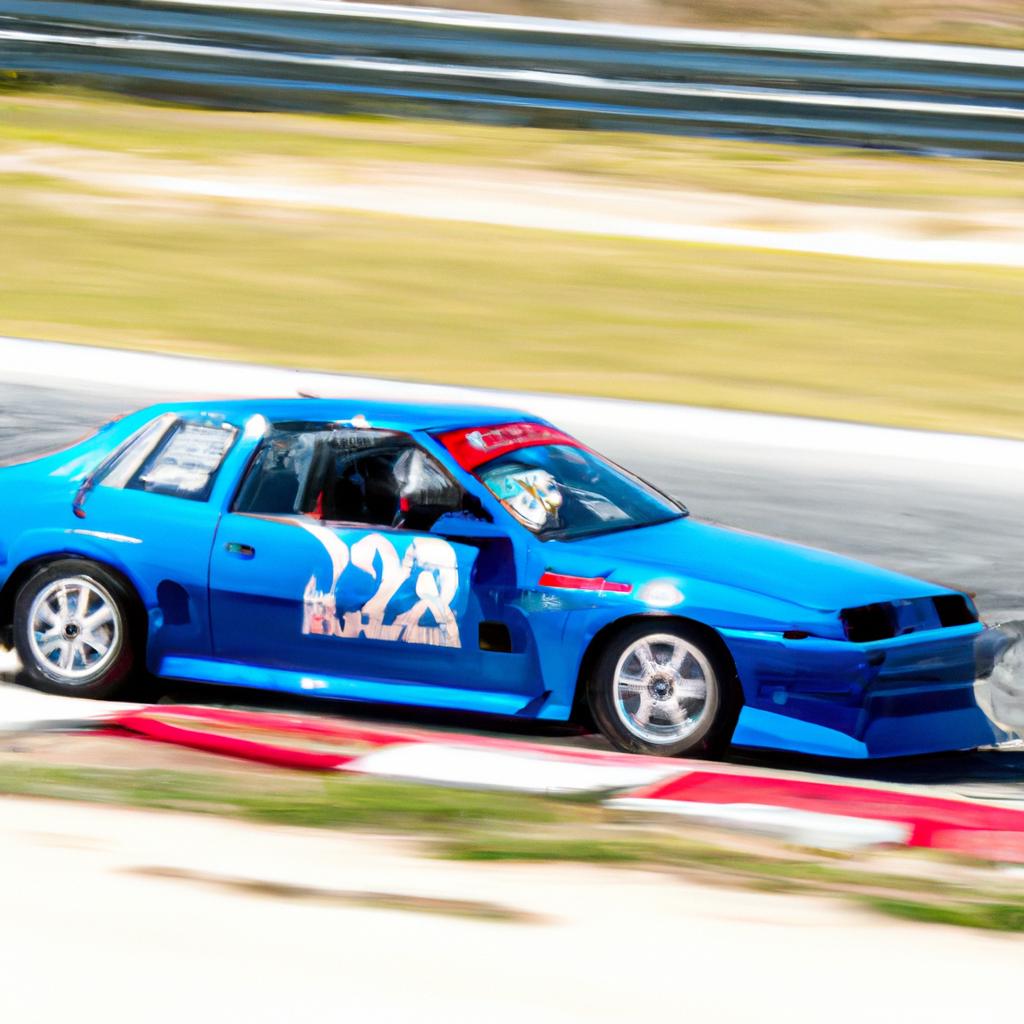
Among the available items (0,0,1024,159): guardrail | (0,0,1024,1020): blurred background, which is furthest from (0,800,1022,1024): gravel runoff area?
(0,0,1024,159): guardrail

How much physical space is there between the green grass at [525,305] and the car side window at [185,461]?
3904 millimetres

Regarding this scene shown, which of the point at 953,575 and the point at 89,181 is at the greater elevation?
the point at 89,181

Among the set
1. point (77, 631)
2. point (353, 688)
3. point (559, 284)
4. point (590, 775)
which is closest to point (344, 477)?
point (353, 688)

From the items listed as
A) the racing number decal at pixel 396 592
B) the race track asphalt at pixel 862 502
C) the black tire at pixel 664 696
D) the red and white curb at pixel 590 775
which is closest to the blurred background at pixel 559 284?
the race track asphalt at pixel 862 502

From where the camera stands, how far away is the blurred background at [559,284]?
3738 mm

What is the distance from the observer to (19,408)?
9453 millimetres

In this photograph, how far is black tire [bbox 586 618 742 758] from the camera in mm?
5938

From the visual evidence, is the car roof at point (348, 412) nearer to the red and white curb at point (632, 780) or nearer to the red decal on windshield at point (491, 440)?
the red decal on windshield at point (491, 440)

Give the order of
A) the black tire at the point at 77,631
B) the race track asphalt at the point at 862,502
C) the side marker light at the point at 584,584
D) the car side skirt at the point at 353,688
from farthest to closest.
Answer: the race track asphalt at the point at 862,502 → the black tire at the point at 77,631 → the car side skirt at the point at 353,688 → the side marker light at the point at 584,584

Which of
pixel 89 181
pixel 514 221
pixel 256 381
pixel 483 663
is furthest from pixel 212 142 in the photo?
pixel 483 663

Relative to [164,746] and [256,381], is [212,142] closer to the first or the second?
[256,381]

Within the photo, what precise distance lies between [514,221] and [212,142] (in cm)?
348

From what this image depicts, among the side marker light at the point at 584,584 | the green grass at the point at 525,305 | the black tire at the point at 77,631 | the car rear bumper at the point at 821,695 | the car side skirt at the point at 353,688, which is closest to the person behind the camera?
the car rear bumper at the point at 821,695

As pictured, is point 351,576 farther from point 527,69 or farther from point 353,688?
point 527,69
